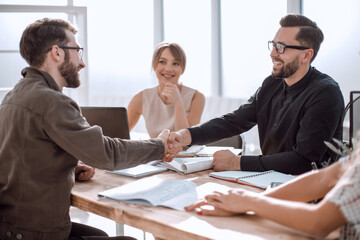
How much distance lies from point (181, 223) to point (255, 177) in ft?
1.94

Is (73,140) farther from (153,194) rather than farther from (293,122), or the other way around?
(293,122)

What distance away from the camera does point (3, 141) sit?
5.19ft

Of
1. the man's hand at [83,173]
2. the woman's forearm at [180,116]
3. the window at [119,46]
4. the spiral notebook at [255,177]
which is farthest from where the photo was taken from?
the window at [119,46]

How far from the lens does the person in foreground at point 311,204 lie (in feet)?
3.54

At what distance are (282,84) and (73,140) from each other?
139cm

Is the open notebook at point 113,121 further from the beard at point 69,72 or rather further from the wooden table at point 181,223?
the wooden table at point 181,223

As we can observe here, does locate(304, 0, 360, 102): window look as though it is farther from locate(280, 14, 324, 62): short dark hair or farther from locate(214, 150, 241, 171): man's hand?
locate(214, 150, 241, 171): man's hand

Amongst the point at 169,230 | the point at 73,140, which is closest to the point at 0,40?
the point at 73,140

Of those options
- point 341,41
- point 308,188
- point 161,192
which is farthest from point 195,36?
point 308,188

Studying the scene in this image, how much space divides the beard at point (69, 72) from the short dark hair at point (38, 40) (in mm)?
80

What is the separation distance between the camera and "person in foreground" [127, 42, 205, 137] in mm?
3316

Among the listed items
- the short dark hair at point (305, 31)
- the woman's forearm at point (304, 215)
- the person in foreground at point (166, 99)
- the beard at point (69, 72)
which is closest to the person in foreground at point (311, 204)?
the woman's forearm at point (304, 215)

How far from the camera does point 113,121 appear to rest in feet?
7.32

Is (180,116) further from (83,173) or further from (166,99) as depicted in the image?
(83,173)
